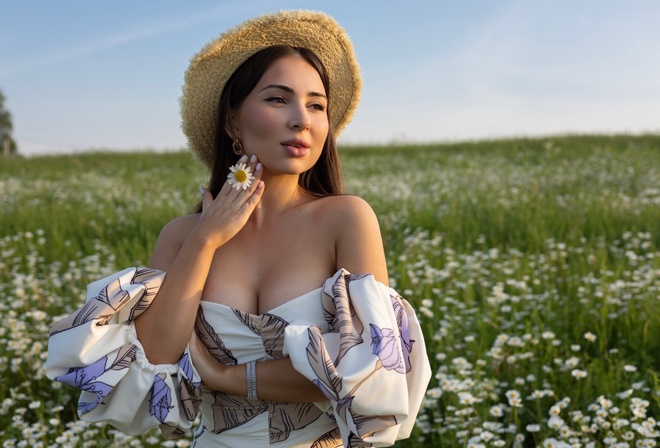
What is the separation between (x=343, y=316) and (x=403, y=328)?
31 centimetres

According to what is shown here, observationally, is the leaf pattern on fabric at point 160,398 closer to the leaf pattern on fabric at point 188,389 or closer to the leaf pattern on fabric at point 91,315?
the leaf pattern on fabric at point 188,389

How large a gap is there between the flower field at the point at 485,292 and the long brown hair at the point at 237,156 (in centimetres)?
165

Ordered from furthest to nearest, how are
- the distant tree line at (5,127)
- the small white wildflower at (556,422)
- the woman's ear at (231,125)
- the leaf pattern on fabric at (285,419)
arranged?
Result: 1. the distant tree line at (5,127)
2. the small white wildflower at (556,422)
3. the woman's ear at (231,125)
4. the leaf pattern on fabric at (285,419)

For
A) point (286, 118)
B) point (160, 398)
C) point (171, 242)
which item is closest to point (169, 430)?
point (160, 398)

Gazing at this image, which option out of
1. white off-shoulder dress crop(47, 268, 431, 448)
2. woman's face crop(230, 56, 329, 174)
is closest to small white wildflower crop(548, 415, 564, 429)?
white off-shoulder dress crop(47, 268, 431, 448)

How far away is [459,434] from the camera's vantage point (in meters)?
3.64

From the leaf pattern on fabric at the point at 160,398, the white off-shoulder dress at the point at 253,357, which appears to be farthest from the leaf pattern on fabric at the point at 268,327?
the leaf pattern on fabric at the point at 160,398

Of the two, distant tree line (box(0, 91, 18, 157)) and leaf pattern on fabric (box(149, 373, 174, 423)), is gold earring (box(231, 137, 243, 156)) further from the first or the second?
distant tree line (box(0, 91, 18, 157))

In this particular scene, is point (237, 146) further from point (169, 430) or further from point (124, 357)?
point (169, 430)

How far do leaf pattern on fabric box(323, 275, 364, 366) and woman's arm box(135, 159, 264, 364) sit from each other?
0.42m

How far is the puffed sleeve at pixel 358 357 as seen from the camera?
2.11m

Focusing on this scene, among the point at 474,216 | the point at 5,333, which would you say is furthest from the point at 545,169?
the point at 5,333

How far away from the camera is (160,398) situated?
2.39 m

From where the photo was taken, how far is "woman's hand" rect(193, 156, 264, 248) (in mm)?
2426
